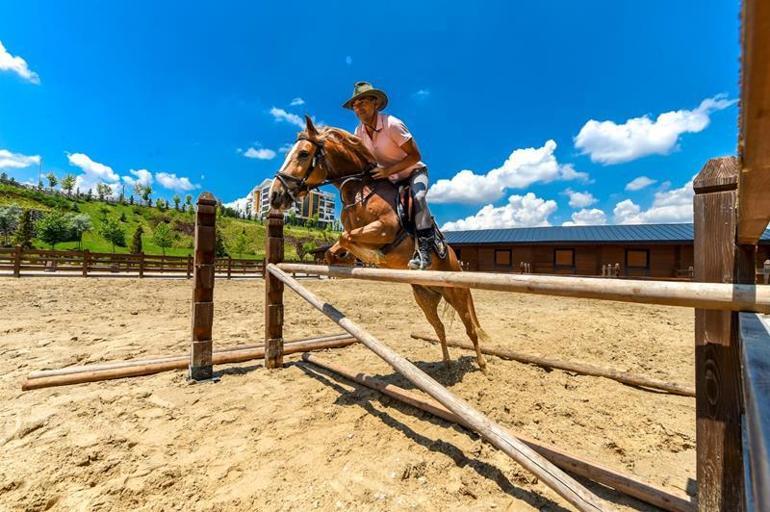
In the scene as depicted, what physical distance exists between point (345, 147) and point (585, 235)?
2479cm

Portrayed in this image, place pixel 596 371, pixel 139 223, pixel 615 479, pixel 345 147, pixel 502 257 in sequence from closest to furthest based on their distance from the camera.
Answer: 1. pixel 615 479
2. pixel 345 147
3. pixel 596 371
4. pixel 502 257
5. pixel 139 223

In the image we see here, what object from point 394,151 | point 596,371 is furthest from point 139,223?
point 596,371

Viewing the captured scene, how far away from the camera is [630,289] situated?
4.88ft

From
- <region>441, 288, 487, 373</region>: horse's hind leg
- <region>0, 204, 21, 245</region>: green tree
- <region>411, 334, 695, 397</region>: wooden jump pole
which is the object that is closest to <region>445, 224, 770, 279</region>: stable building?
<region>411, 334, 695, 397</region>: wooden jump pole

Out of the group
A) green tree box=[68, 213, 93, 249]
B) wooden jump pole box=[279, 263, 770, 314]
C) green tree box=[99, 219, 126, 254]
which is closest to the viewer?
wooden jump pole box=[279, 263, 770, 314]

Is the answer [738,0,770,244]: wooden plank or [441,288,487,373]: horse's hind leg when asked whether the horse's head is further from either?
[738,0,770,244]: wooden plank

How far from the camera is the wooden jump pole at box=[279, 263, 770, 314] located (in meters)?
1.17

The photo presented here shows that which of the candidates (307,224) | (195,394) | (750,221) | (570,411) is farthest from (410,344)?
(307,224)

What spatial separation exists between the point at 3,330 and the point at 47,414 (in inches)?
172

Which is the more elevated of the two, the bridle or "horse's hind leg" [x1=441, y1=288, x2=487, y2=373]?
the bridle

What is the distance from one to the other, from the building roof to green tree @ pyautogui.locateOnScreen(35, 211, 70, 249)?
55.4 metres

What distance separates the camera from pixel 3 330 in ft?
18.1

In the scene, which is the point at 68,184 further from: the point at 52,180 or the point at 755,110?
the point at 755,110

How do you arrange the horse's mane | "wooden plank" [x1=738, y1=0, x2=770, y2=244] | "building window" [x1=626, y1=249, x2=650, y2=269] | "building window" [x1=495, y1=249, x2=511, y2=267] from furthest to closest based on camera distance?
"building window" [x1=495, y1=249, x2=511, y2=267] → "building window" [x1=626, y1=249, x2=650, y2=269] → the horse's mane → "wooden plank" [x1=738, y1=0, x2=770, y2=244]
